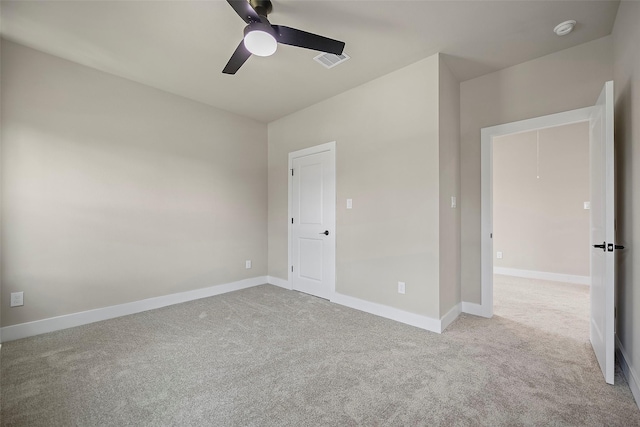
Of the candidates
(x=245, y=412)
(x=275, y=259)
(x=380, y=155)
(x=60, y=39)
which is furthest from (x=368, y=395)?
(x=60, y=39)

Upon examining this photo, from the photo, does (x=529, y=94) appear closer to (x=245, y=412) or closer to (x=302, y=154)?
(x=302, y=154)

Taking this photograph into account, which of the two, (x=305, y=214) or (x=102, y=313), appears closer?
(x=102, y=313)

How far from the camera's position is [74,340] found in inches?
100

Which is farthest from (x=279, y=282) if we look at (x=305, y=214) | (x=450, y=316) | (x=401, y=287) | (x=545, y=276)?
(x=545, y=276)

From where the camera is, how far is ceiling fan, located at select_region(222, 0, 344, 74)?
1875mm

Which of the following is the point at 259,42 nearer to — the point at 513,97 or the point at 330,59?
the point at 330,59

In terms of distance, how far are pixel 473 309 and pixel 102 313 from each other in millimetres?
4220

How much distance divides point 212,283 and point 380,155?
296 centimetres

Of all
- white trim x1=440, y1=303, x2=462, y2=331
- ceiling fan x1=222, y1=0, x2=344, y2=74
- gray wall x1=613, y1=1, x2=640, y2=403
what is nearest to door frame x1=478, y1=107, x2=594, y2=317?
white trim x1=440, y1=303, x2=462, y2=331

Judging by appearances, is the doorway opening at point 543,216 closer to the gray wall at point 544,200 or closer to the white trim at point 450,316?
the gray wall at point 544,200

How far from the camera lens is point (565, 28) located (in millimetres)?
2330

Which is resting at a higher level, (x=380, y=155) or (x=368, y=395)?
(x=380, y=155)

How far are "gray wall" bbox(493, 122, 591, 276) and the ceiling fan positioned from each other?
475 centimetres

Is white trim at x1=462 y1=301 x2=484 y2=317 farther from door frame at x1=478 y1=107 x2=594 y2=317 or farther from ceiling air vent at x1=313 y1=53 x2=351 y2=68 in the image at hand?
ceiling air vent at x1=313 y1=53 x2=351 y2=68
